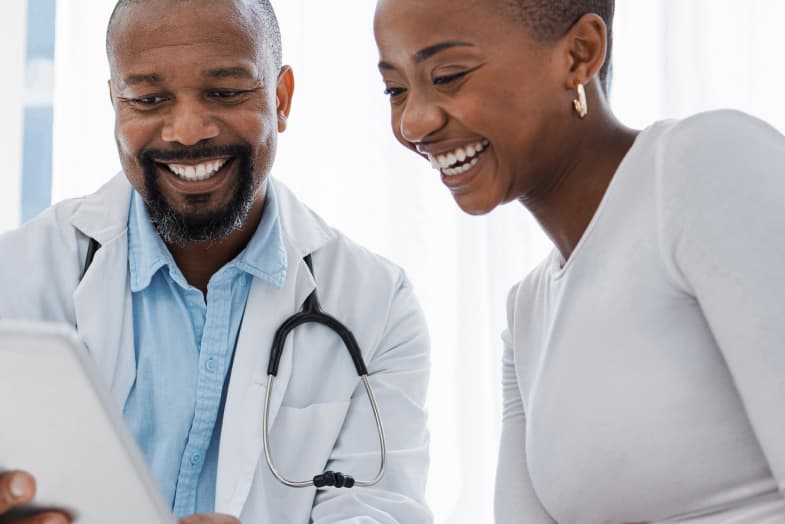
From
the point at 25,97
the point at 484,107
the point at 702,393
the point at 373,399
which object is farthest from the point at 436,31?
the point at 25,97

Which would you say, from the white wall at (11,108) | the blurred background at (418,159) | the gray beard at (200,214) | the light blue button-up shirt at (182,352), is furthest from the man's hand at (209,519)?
the white wall at (11,108)

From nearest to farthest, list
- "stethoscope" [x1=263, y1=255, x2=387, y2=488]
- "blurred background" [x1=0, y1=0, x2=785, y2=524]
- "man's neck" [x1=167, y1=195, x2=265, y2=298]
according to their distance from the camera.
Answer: "stethoscope" [x1=263, y1=255, x2=387, y2=488] < "man's neck" [x1=167, y1=195, x2=265, y2=298] < "blurred background" [x1=0, y1=0, x2=785, y2=524]

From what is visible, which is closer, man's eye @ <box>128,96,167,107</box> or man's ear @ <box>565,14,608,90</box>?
man's ear @ <box>565,14,608,90</box>

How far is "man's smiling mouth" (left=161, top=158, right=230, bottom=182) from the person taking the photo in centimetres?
147

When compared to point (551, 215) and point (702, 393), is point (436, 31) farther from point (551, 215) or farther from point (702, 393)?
point (702, 393)

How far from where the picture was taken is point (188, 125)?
55.6 inches

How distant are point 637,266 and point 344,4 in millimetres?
1644

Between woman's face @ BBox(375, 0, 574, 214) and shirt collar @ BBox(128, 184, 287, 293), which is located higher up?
woman's face @ BBox(375, 0, 574, 214)

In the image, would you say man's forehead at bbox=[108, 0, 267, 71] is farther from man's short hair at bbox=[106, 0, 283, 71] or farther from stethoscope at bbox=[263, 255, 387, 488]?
stethoscope at bbox=[263, 255, 387, 488]

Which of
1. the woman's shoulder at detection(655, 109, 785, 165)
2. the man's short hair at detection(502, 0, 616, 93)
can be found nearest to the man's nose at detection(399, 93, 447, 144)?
the man's short hair at detection(502, 0, 616, 93)

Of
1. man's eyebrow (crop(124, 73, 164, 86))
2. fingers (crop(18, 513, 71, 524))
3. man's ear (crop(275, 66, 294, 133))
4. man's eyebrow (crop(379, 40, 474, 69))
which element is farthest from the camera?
man's ear (crop(275, 66, 294, 133))

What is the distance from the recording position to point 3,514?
0.76 meters

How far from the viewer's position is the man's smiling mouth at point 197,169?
1.47 metres

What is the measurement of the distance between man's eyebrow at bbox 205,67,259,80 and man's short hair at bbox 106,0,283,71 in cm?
9
